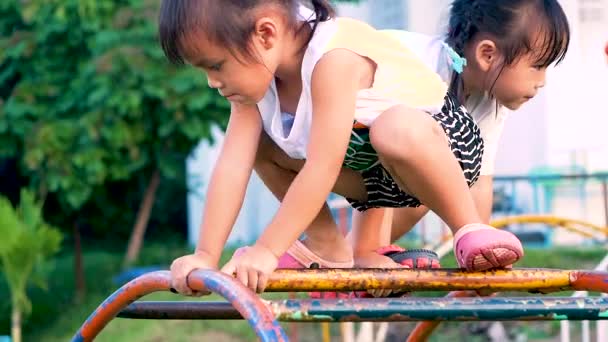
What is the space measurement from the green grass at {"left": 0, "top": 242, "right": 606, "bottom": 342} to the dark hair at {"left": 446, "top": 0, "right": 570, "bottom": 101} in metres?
4.80

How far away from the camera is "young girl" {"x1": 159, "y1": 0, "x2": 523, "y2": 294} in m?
2.27

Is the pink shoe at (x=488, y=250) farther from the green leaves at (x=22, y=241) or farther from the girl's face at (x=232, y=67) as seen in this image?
the green leaves at (x=22, y=241)

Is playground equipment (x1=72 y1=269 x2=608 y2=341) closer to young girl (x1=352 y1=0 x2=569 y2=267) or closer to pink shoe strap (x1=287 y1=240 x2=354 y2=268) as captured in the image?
pink shoe strap (x1=287 y1=240 x2=354 y2=268)

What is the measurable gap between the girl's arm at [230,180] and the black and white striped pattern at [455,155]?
0.26 meters

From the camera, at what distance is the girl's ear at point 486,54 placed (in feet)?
8.45

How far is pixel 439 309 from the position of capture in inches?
76.1

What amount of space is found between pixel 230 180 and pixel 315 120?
0.84 feet

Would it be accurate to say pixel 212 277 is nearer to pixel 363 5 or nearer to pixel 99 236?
pixel 363 5

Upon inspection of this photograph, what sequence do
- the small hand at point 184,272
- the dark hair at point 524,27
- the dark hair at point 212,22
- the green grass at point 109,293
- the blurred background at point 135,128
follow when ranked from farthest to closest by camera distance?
the blurred background at point 135,128 → the green grass at point 109,293 → the dark hair at point 524,27 → the dark hair at point 212,22 → the small hand at point 184,272

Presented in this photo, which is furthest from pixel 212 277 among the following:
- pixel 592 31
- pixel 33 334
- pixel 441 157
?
pixel 33 334

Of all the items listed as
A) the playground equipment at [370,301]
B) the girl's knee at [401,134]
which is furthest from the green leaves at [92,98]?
the girl's knee at [401,134]

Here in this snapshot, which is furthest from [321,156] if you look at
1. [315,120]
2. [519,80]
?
[519,80]

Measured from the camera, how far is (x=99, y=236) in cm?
1368

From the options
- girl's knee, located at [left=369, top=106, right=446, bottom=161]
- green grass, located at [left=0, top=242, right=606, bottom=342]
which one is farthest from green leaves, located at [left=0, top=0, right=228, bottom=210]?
girl's knee, located at [left=369, top=106, right=446, bottom=161]
